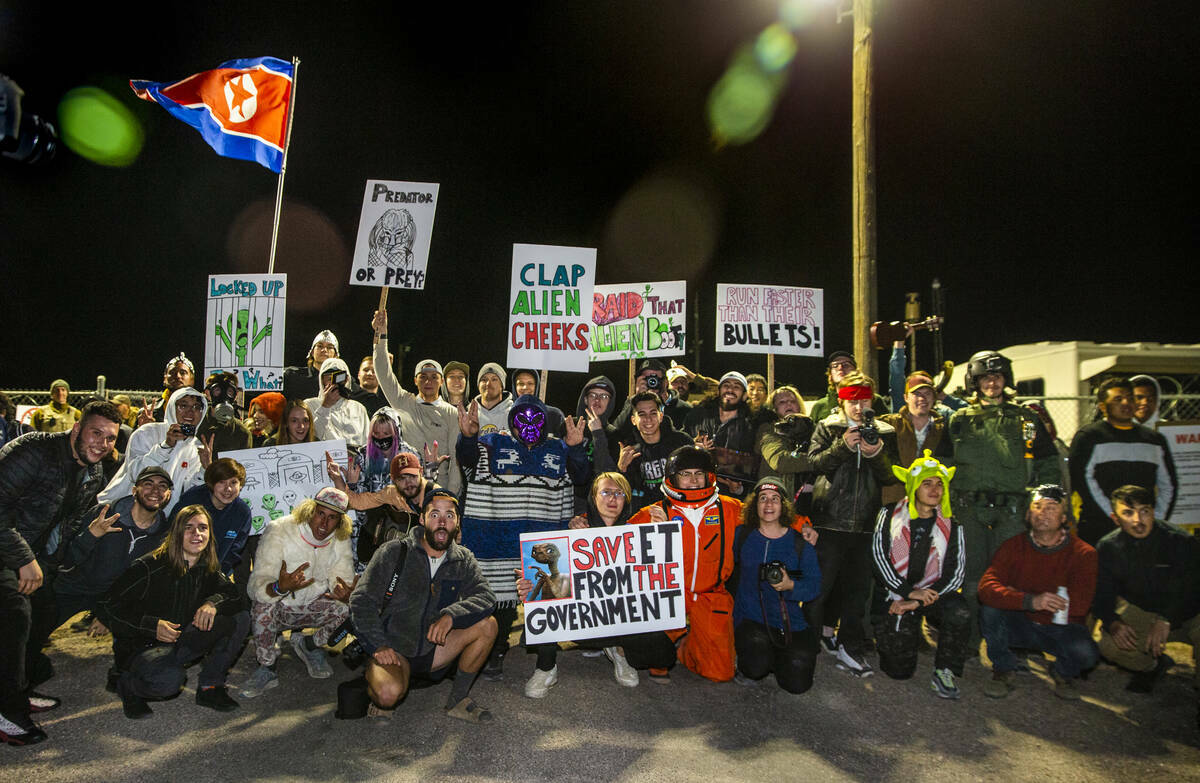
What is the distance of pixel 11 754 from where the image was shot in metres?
4.23

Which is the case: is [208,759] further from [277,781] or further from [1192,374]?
[1192,374]

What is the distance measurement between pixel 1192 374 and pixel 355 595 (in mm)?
16977

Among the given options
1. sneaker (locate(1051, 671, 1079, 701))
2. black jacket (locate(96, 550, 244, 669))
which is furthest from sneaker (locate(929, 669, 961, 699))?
black jacket (locate(96, 550, 244, 669))

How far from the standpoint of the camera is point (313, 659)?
5.62 m

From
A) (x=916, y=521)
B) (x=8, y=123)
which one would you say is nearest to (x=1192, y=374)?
(x=916, y=521)

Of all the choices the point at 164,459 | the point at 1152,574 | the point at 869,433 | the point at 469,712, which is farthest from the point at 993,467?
the point at 164,459

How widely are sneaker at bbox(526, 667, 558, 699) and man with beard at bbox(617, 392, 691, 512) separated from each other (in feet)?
5.25

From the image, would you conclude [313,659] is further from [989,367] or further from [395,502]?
[989,367]

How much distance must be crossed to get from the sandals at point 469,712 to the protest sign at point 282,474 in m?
2.27

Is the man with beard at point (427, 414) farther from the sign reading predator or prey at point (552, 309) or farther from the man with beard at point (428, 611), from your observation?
the man with beard at point (428, 611)

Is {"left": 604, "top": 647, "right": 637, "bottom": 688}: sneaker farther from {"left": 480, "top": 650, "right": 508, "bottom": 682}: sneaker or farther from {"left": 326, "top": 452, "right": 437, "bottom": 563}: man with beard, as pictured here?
{"left": 326, "top": 452, "right": 437, "bottom": 563}: man with beard

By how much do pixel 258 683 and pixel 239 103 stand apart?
7.29 meters

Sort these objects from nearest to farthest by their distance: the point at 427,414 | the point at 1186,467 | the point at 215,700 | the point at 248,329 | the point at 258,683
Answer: the point at 215,700
the point at 258,683
the point at 1186,467
the point at 427,414
the point at 248,329

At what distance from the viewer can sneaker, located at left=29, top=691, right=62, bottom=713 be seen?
4.77 metres
